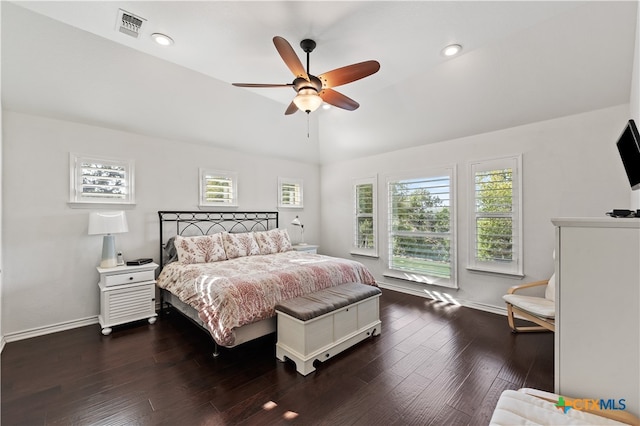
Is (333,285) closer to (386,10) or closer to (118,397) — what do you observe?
(118,397)

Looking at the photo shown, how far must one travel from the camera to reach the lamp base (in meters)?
3.34

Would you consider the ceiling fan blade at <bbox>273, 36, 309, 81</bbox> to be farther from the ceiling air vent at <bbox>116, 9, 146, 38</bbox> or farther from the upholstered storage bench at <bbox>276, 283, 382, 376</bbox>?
the upholstered storage bench at <bbox>276, 283, 382, 376</bbox>

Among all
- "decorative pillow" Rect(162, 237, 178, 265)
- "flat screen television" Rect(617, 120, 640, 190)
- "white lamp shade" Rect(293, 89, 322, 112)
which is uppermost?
"white lamp shade" Rect(293, 89, 322, 112)

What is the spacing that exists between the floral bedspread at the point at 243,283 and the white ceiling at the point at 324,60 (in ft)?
7.41

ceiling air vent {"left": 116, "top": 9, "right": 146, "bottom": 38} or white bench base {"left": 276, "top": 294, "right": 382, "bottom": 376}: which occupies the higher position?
ceiling air vent {"left": 116, "top": 9, "right": 146, "bottom": 38}

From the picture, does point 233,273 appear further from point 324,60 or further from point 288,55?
point 324,60

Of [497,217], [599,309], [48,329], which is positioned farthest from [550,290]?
[48,329]

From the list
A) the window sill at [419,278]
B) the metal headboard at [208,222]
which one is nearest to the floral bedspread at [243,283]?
the metal headboard at [208,222]

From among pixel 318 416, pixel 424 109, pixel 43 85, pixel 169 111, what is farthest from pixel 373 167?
pixel 43 85

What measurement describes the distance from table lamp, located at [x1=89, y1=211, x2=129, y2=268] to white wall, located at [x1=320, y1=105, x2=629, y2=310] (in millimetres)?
4484

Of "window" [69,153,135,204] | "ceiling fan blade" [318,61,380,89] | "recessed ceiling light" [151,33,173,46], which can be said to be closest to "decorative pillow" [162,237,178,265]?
"window" [69,153,135,204]

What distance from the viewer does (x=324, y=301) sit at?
8.73ft

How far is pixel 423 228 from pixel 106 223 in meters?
4.60

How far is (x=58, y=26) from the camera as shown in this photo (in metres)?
2.43
